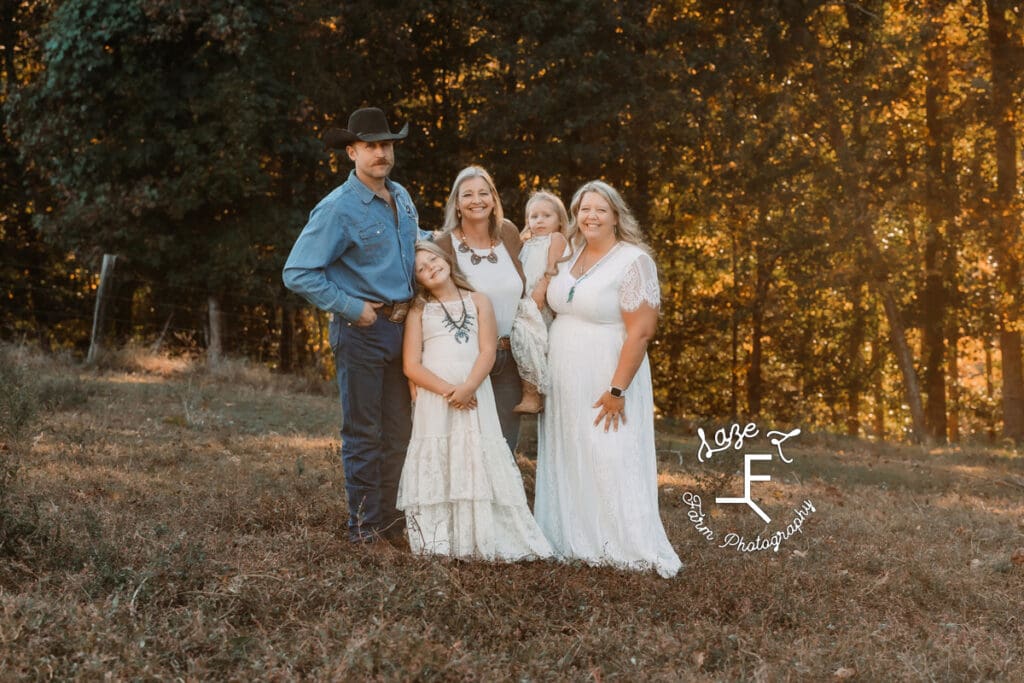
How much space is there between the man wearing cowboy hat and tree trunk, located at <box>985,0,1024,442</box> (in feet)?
43.5

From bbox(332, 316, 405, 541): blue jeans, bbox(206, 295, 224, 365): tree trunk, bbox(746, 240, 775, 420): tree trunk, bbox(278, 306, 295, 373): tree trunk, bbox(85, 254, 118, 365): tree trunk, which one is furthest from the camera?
bbox(746, 240, 775, 420): tree trunk

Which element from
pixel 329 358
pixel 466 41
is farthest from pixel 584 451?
pixel 329 358

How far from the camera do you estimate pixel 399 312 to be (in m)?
5.99

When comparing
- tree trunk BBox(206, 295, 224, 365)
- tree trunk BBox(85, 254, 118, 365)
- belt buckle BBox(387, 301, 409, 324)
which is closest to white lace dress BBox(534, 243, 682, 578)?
belt buckle BBox(387, 301, 409, 324)

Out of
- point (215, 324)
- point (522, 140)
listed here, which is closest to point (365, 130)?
point (522, 140)

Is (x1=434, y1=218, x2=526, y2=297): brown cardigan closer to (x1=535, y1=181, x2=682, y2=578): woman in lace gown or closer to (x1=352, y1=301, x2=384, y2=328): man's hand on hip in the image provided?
(x1=535, y1=181, x2=682, y2=578): woman in lace gown

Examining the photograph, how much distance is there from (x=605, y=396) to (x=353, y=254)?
156 cm

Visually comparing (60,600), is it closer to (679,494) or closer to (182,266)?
(679,494)

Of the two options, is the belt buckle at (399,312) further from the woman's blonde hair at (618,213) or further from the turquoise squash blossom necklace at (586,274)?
the woman's blonde hair at (618,213)

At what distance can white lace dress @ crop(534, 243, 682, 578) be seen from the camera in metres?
6.02

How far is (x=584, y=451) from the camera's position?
20.2 ft

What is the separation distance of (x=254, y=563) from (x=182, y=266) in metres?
12.7

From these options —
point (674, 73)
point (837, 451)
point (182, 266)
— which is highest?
point (674, 73)

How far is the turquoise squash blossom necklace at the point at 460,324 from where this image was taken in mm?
6004
